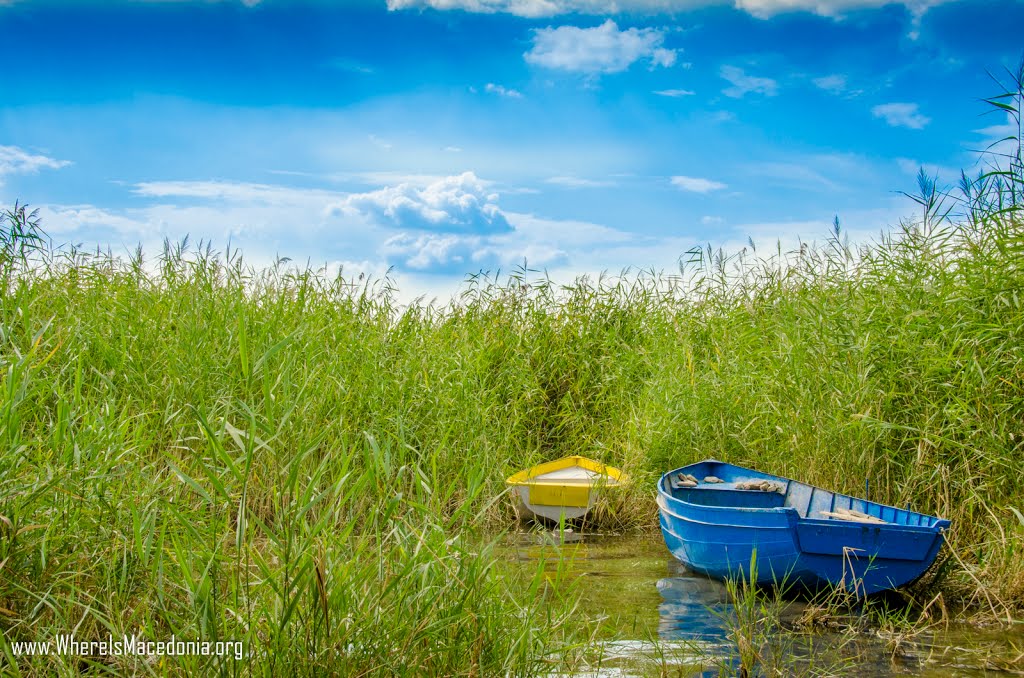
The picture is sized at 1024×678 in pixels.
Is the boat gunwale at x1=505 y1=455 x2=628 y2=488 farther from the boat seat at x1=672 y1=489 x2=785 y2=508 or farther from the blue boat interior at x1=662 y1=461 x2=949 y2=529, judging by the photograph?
the boat seat at x1=672 y1=489 x2=785 y2=508

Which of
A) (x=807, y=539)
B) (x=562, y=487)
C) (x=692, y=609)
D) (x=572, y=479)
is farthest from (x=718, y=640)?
(x=572, y=479)

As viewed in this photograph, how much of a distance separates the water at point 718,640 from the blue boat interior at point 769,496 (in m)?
0.82

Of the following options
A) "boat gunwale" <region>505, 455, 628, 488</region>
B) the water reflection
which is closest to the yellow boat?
"boat gunwale" <region>505, 455, 628, 488</region>

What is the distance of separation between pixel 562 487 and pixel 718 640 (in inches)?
150

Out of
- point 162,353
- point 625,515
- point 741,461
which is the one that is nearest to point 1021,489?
point 741,461

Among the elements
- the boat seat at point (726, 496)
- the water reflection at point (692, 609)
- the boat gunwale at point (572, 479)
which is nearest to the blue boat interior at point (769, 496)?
the boat seat at point (726, 496)

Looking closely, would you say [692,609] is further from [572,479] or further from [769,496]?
[572,479]

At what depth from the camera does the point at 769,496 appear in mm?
7949

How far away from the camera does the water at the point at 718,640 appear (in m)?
4.84

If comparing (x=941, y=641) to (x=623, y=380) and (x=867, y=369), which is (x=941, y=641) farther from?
(x=623, y=380)

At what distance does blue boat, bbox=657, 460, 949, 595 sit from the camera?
238 inches

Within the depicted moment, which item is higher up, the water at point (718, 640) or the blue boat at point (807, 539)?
the blue boat at point (807, 539)

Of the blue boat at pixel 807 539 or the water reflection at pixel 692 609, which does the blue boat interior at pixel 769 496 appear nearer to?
the blue boat at pixel 807 539

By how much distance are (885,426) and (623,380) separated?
457 centimetres
